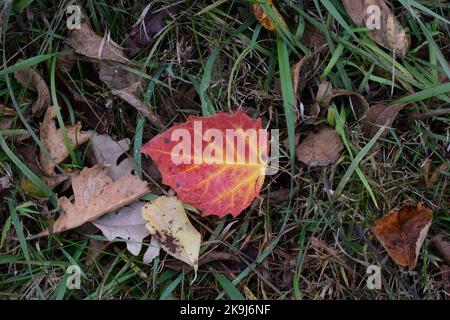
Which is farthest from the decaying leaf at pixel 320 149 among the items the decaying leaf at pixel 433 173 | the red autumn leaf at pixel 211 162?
the decaying leaf at pixel 433 173

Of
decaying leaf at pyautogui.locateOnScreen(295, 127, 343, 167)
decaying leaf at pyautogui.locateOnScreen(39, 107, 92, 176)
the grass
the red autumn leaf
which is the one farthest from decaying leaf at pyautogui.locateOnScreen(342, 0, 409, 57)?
decaying leaf at pyautogui.locateOnScreen(39, 107, 92, 176)

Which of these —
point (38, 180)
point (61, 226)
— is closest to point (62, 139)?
point (38, 180)

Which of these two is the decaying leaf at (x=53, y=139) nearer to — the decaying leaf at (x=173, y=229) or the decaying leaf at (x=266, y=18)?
the decaying leaf at (x=173, y=229)

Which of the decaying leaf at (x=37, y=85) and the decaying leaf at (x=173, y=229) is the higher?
the decaying leaf at (x=37, y=85)

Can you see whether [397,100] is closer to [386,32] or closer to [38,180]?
[386,32]

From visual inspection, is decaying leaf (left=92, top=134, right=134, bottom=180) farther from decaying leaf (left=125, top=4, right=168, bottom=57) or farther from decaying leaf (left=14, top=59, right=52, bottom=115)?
decaying leaf (left=125, top=4, right=168, bottom=57)
